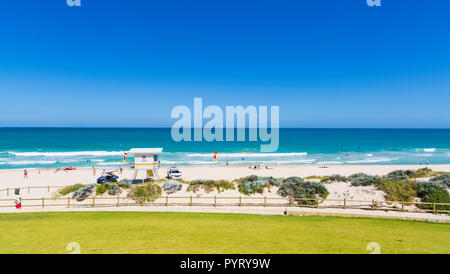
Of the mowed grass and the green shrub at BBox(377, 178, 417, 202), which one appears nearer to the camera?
the mowed grass

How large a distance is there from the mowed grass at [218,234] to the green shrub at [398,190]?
5534mm

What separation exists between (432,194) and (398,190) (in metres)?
2.32

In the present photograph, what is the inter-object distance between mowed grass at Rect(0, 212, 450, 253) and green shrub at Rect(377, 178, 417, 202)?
5.53 m

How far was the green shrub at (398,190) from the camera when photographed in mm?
16203

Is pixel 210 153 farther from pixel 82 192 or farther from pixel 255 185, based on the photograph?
pixel 82 192

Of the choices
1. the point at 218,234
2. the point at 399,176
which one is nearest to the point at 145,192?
the point at 218,234

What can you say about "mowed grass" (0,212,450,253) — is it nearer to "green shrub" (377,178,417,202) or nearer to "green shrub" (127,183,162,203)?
"green shrub" (377,178,417,202)

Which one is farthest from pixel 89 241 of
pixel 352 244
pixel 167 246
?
pixel 352 244

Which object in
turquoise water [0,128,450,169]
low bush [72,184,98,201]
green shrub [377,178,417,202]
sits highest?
turquoise water [0,128,450,169]

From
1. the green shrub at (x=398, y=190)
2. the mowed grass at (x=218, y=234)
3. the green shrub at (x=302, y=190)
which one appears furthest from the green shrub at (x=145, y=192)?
the green shrub at (x=398, y=190)

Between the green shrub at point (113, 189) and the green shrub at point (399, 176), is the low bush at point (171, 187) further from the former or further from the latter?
the green shrub at point (399, 176)

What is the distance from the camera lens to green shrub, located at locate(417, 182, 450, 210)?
14199 mm

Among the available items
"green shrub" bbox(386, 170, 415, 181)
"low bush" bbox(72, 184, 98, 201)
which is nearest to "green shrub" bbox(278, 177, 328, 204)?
"green shrub" bbox(386, 170, 415, 181)
